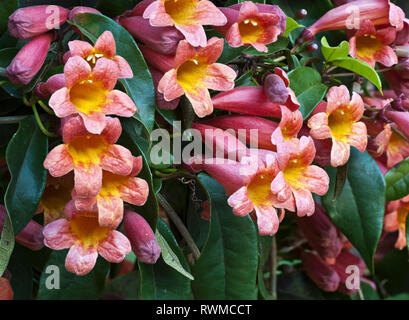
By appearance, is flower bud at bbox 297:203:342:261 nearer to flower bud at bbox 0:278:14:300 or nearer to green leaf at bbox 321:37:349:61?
green leaf at bbox 321:37:349:61

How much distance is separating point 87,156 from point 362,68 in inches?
13.9

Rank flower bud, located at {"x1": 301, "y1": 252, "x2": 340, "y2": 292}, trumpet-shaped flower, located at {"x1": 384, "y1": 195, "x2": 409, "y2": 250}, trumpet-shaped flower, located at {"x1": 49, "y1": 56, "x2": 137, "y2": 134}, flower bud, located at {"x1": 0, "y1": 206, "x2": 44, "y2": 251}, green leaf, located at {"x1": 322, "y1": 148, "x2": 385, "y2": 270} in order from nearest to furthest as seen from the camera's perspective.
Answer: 1. trumpet-shaped flower, located at {"x1": 49, "y1": 56, "x2": 137, "y2": 134}
2. flower bud, located at {"x1": 0, "y1": 206, "x2": 44, "y2": 251}
3. green leaf, located at {"x1": 322, "y1": 148, "x2": 385, "y2": 270}
4. trumpet-shaped flower, located at {"x1": 384, "y1": 195, "x2": 409, "y2": 250}
5. flower bud, located at {"x1": 301, "y1": 252, "x2": 340, "y2": 292}

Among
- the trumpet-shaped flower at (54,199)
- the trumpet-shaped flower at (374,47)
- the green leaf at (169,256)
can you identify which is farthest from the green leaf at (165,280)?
the trumpet-shaped flower at (374,47)

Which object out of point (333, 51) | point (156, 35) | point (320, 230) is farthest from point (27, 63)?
point (320, 230)

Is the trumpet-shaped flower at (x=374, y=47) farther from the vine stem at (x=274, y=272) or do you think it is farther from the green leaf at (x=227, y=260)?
the vine stem at (x=274, y=272)

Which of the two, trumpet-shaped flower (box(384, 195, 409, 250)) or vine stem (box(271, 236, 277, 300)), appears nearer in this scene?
trumpet-shaped flower (box(384, 195, 409, 250))

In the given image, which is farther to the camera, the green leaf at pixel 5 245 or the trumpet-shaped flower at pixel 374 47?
the trumpet-shaped flower at pixel 374 47

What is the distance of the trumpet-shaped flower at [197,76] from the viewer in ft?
A: 1.88

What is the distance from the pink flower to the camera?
62 cm

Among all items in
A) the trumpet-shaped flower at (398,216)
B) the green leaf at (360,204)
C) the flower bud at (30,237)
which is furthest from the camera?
the trumpet-shaped flower at (398,216)

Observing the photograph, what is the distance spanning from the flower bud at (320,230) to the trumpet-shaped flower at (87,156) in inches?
16.1

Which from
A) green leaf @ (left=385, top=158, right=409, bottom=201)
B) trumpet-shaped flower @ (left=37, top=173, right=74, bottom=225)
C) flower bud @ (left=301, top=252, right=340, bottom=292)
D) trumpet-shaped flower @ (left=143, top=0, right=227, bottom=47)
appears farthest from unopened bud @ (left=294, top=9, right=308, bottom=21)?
flower bud @ (left=301, top=252, right=340, bottom=292)

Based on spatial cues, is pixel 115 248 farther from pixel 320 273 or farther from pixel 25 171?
pixel 320 273

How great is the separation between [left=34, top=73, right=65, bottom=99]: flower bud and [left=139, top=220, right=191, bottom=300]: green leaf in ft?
0.67
